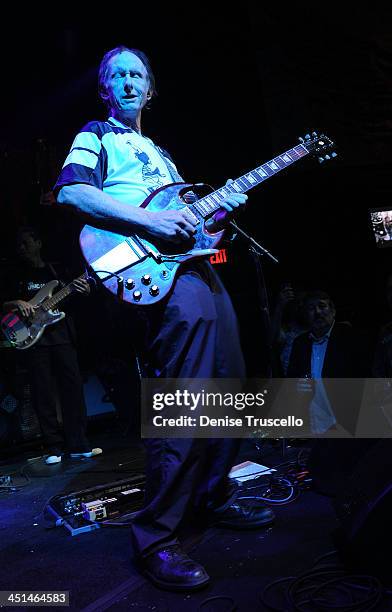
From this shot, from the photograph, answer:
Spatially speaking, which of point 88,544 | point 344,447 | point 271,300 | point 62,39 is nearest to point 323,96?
point 62,39

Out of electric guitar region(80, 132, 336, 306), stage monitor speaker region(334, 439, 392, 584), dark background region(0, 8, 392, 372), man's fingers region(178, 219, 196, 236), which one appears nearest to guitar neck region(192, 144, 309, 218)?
electric guitar region(80, 132, 336, 306)

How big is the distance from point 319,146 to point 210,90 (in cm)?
374

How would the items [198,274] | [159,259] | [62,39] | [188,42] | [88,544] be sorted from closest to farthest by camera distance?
1. [159,259]
2. [198,274]
3. [88,544]
4. [62,39]
5. [188,42]

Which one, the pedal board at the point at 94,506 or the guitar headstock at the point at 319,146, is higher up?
the guitar headstock at the point at 319,146

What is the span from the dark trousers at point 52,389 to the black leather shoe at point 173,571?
3.28 meters

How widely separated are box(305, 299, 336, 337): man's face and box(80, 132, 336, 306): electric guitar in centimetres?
272

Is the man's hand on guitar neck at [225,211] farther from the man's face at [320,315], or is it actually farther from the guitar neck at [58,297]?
the guitar neck at [58,297]

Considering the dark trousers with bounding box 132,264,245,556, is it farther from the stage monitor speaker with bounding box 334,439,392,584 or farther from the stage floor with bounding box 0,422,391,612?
the stage monitor speaker with bounding box 334,439,392,584

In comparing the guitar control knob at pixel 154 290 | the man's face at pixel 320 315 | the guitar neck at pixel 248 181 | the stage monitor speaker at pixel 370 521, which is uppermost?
the guitar neck at pixel 248 181

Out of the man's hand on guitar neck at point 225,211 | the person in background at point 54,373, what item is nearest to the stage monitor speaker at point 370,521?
the man's hand on guitar neck at point 225,211

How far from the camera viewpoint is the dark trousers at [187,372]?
67.0 inches

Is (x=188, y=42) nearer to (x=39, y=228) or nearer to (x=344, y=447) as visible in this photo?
(x=39, y=228)

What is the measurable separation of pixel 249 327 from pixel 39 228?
3912 mm

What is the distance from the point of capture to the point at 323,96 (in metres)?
5.76
